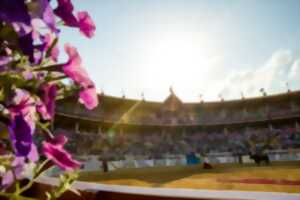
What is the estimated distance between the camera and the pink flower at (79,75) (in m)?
0.79

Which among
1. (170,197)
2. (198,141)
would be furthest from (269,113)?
(170,197)

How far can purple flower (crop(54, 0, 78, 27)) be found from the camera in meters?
0.79

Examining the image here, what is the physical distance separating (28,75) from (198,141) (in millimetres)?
39020

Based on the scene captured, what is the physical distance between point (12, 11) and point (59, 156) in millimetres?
392

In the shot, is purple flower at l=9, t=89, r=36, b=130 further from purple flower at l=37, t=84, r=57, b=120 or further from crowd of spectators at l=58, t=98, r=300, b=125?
crowd of spectators at l=58, t=98, r=300, b=125

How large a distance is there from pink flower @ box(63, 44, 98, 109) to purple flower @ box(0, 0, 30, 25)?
25 centimetres

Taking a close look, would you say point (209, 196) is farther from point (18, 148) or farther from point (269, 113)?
point (269, 113)

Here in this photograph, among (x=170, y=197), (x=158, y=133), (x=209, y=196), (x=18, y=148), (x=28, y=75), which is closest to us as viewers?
(x=18, y=148)

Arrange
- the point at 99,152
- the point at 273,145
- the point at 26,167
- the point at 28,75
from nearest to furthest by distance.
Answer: the point at 28,75 → the point at 26,167 → the point at 99,152 → the point at 273,145

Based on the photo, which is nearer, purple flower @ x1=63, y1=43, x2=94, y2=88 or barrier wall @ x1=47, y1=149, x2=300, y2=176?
purple flower @ x1=63, y1=43, x2=94, y2=88

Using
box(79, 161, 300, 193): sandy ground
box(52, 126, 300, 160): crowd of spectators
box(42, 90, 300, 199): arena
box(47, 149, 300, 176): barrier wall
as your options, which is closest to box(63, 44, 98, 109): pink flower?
box(79, 161, 300, 193): sandy ground

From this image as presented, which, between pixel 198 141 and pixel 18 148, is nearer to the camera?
pixel 18 148

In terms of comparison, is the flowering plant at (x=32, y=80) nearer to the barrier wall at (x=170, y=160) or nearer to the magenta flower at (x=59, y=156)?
the magenta flower at (x=59, y=156)

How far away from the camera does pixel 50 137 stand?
2.70ft
